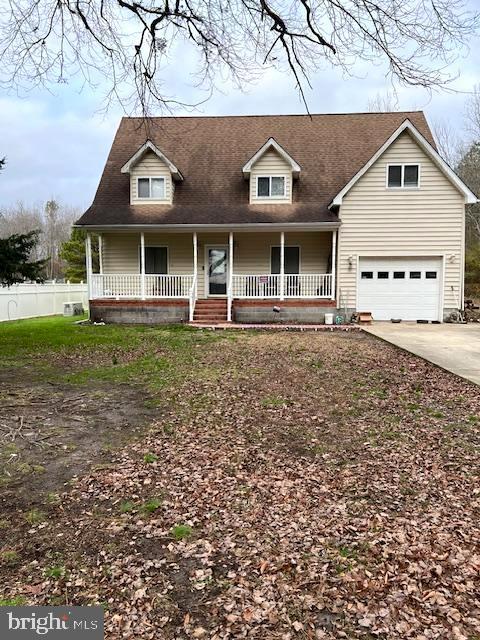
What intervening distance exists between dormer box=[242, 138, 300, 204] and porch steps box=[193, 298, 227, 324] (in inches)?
171

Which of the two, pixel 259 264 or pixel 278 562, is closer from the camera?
pixel 278 562

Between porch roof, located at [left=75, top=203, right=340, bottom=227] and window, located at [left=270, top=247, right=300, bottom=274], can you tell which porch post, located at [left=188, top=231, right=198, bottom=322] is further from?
window, located at [left=270, top=247, right=300, bottom=274]

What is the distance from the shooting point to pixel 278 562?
108 inches

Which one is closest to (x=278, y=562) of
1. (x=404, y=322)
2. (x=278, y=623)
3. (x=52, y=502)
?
(x=278, y=623)

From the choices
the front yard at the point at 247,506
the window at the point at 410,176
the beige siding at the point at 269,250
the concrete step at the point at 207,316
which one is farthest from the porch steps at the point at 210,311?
the front yard at the point at 247,506

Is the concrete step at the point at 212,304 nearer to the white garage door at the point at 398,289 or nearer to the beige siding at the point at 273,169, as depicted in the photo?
the beige siding at the point at 273,169

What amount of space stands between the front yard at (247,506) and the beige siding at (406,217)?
400 inches

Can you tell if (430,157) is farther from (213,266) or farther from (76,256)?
(76,256)

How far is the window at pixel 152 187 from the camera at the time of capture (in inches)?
693

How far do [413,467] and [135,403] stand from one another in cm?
380

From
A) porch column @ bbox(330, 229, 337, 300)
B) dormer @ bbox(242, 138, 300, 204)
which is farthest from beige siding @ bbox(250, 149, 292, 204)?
porch column @ bbox(330, 229, 337, 300)

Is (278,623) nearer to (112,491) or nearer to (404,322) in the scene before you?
(112,491)

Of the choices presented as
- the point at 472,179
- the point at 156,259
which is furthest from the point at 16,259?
the point at 472,179

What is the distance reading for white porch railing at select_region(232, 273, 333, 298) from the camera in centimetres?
1684
